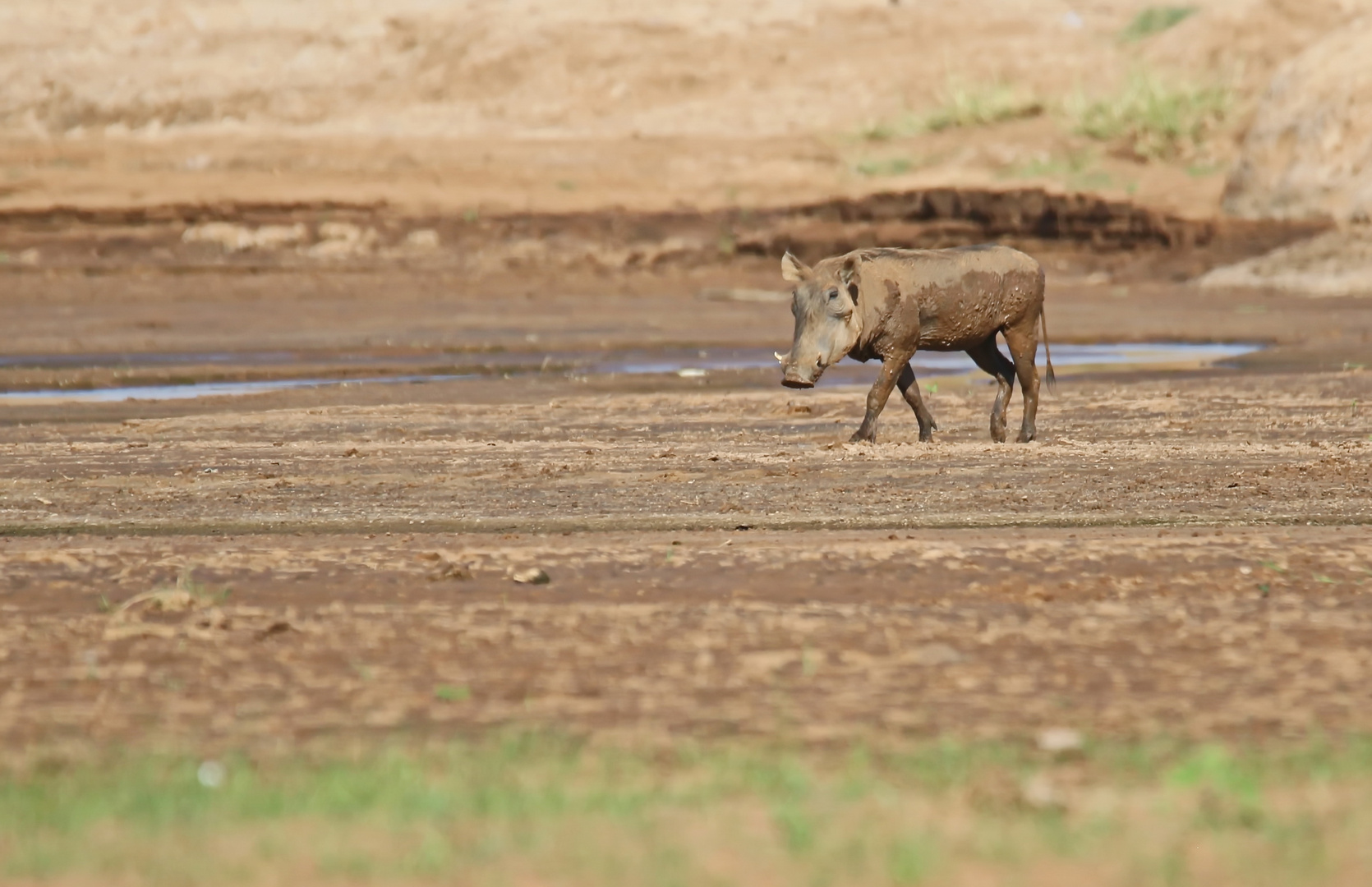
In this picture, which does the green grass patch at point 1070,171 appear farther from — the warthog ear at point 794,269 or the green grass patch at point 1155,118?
the warthog ear at point 794,269

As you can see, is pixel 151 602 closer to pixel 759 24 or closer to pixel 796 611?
pixel 796 611

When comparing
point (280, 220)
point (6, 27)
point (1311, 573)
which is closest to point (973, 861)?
point (1311, 573)

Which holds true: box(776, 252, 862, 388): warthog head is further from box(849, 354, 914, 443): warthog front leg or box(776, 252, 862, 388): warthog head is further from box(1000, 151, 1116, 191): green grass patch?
box(1000, 151, 1116, 191): green grass patch

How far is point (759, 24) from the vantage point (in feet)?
184

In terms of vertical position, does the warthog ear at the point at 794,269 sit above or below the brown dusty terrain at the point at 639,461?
above

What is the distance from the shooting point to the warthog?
42.0 feet

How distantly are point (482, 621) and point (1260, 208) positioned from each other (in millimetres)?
26729

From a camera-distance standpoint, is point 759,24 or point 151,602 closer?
point 151,602

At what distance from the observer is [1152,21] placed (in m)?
53.5

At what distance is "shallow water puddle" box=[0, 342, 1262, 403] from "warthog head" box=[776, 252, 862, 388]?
16.9 feet

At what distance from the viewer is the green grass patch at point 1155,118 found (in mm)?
37219

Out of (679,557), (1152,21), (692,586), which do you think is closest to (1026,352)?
(679,557)

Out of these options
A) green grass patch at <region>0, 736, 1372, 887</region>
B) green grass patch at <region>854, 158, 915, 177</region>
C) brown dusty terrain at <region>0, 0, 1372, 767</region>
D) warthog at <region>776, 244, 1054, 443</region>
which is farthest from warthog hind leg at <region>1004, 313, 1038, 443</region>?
green grass patch at <region>854, 158, 915, 177</region>

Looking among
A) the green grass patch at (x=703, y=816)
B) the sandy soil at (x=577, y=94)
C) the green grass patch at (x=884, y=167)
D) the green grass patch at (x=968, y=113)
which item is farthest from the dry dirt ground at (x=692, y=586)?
the green grass patch at (x=968, y=113)
